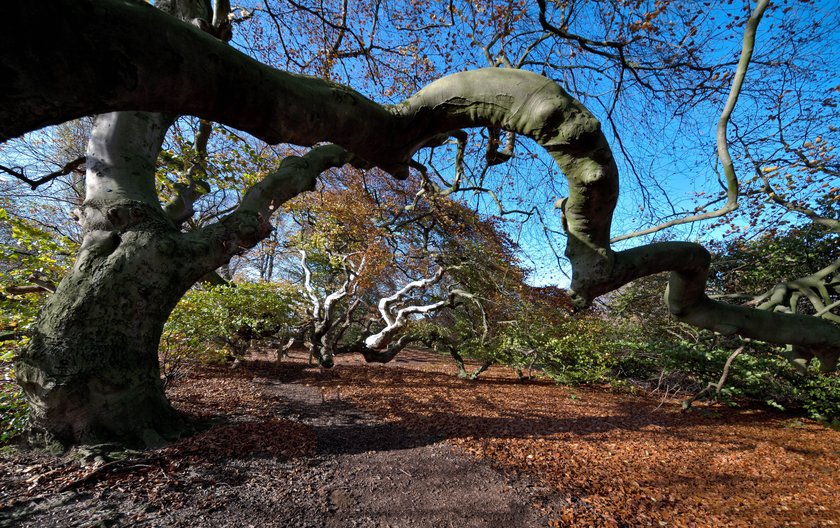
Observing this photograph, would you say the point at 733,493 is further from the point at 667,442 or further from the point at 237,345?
the point at 237,345

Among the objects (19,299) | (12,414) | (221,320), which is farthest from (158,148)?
(221,320)

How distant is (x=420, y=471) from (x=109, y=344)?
304cm

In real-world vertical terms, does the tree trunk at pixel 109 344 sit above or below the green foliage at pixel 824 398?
above

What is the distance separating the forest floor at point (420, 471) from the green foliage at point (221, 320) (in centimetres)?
61

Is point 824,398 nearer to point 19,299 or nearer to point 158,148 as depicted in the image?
point 158,148

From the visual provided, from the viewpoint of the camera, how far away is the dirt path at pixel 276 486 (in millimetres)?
2047

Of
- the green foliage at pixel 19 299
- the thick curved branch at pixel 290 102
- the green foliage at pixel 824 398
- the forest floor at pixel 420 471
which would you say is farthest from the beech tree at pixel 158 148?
the green foliage at pixel 824 398

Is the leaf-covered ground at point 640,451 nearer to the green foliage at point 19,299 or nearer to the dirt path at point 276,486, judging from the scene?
the dirt path at point 276,486

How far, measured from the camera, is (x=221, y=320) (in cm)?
555

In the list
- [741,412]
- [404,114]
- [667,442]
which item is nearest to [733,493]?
[667,442]

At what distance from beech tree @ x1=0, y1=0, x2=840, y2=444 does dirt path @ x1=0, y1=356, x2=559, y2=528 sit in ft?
1.64

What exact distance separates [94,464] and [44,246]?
2.61m

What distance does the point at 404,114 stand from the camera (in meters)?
1.56

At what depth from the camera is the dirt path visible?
2.05 meters
